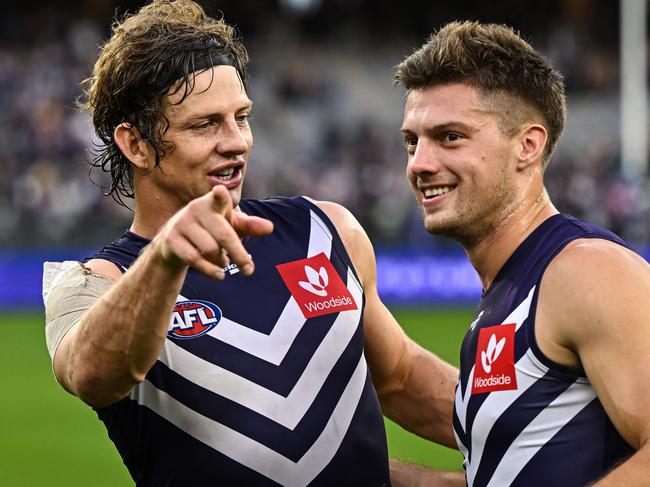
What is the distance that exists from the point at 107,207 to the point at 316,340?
16.2m

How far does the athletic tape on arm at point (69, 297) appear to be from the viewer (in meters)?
3.87

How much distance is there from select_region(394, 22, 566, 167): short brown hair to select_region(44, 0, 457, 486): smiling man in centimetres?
70

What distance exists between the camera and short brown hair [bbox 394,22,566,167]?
405 centimetres

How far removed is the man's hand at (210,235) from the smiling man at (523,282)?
0.96m

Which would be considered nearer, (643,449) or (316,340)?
(643,449)

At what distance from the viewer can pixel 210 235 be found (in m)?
3.12

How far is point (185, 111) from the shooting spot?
13.8 ft

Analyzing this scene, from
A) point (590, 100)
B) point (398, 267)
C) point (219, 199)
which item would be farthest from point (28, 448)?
point (590, 100)

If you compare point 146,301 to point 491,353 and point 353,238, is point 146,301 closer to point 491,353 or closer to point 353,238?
point 491,353

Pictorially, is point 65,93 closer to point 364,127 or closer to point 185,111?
point 364,127

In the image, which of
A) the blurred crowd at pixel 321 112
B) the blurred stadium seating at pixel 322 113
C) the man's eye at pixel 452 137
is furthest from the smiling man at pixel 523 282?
the blurred stadium seating at pixel 322 113

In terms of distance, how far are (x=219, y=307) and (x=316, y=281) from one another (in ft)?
1.24

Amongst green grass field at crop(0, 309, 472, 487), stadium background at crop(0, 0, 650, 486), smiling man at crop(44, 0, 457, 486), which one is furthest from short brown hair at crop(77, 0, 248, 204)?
stadium background at crop(0, 0, 650, 486)

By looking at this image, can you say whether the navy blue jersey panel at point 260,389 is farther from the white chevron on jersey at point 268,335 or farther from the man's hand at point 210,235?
the man's hand at point 210,235
